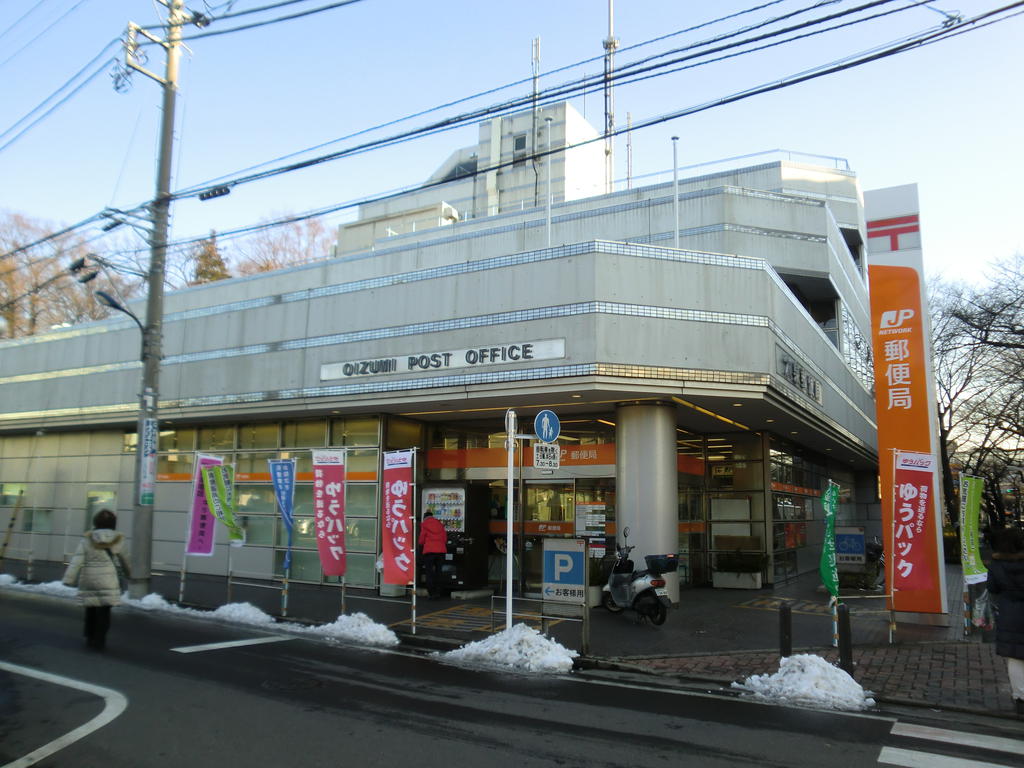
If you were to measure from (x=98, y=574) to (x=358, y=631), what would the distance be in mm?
3710

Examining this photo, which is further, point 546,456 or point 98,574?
point 546,456

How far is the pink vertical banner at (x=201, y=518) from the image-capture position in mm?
13914

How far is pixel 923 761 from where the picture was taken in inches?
226

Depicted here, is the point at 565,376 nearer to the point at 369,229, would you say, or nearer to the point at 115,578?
the point at 115,578

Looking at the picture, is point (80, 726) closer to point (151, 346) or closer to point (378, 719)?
point (378, 719)

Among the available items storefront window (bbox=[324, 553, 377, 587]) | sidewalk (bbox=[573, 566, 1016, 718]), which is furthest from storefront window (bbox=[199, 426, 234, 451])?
sidewalk (bbox=[573, 566, 1016, 718])

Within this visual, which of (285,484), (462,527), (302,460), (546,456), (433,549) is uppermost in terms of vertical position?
(302,460)

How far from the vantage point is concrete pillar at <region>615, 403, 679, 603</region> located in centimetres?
1309

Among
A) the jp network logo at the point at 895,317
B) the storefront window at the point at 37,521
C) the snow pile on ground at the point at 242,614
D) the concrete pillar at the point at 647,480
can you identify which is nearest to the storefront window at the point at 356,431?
the snow pile on ground at the point at 242,614

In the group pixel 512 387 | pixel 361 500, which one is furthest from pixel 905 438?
pixel 361 500

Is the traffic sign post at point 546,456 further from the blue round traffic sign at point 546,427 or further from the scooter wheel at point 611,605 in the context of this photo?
the scooter wheel at point 611,605

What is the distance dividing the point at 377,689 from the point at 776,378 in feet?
30.2

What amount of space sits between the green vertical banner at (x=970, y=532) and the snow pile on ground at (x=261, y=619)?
889cm

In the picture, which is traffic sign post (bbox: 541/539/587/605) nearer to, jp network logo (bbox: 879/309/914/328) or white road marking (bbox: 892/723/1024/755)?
white road marking (bbox: 892/723/1024/755)
